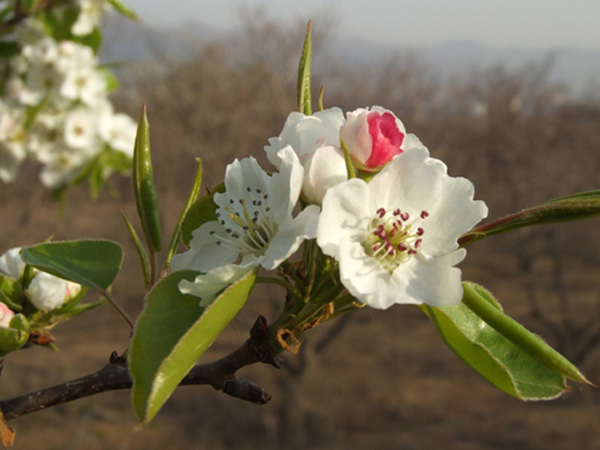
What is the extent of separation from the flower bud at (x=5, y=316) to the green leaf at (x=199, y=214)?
312 mm

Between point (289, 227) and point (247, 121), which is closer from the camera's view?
point (289, 227)

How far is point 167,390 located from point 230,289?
11 cm

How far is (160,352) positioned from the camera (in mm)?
573

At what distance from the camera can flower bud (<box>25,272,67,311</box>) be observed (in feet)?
3.05

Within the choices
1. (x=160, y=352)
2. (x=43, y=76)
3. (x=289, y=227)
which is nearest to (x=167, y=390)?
(x=160, y=352)

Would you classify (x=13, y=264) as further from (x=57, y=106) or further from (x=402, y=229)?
(x=57, y=106)

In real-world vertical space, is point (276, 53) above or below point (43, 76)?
below

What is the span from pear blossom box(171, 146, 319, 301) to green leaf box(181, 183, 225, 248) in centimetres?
3

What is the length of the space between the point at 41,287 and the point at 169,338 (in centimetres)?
46

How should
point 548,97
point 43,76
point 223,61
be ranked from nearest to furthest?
point 43,76, point 548,97, point 223,61

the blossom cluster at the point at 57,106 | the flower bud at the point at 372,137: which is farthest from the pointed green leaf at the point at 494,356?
the blossom cluster at the point at 57,106

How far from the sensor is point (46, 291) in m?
0.95

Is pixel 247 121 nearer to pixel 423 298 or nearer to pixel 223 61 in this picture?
pixel 223 61

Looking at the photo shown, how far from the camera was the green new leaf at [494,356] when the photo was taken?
2.06ft
